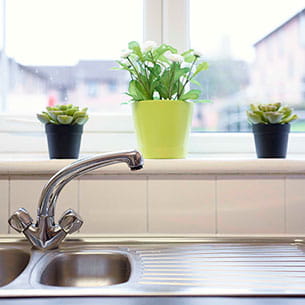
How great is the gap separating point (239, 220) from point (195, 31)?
0.65 metres

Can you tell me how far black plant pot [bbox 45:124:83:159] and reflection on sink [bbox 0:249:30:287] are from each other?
0.94 ft

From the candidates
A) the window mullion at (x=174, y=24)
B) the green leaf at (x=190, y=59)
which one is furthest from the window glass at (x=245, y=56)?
the green leaf at (x=190, y=59)

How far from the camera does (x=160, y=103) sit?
133 centimetres

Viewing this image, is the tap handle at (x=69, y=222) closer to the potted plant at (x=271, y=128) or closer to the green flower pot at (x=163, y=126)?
the green flower pot at (x=163, y=126)

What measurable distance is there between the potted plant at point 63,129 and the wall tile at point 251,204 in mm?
411

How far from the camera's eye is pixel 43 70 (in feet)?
5.24

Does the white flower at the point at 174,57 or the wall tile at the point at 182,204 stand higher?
the white flower at the point at 174,57

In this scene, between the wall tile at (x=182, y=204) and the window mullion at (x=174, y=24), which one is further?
the window mullion at (x=174, y=24)

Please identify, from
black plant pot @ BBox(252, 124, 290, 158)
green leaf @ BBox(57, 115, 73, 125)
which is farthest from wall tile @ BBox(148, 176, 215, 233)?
green leaf @ BBox(57, 115, 73, 125)

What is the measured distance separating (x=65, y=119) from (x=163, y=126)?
27 cm

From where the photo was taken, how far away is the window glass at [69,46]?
1598 mm

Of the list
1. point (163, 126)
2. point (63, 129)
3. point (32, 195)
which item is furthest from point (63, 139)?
point (163, 126)

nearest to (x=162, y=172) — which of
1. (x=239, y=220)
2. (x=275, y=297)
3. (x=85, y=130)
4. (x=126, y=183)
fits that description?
(x=126, y=183)

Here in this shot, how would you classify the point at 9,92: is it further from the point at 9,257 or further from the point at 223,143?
the point at 223,143
